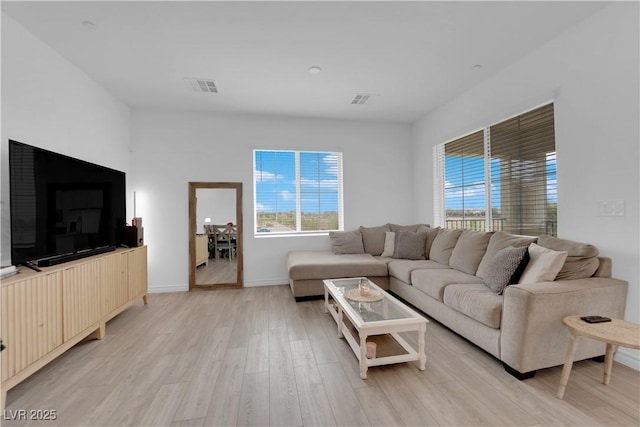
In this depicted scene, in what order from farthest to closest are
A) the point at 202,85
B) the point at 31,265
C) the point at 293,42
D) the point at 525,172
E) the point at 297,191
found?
the point at 297,191
the point at 202,85
the point at 525,172
the point at 293,42
the point at 31,265

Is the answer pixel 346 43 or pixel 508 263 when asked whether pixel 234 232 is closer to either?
pixel 346 43

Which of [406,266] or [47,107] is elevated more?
[47,107]

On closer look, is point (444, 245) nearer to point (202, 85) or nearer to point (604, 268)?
point (604, 268)

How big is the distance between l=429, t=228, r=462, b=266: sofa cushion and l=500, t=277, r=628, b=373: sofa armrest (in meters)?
1.46

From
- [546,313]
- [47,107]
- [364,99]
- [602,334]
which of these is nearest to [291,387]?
[546,313]

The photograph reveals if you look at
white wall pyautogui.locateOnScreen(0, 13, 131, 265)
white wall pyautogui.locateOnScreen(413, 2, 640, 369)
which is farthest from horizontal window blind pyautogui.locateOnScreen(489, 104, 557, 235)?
white wall pyautogui.locateOnScreen(0, 13, 131, 265)

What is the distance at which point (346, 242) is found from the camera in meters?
4.30

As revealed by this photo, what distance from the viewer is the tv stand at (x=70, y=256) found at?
7.13ft

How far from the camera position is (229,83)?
3352 millimetres

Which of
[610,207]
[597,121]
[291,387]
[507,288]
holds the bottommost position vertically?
[291,387]

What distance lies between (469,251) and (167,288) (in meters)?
4.22

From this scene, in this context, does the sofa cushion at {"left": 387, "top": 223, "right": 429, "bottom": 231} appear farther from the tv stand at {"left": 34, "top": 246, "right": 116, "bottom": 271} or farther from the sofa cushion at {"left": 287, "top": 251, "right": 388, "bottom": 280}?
the tv stand at {"left": 34, "top": 246, "right": 116, "bottom": 271}

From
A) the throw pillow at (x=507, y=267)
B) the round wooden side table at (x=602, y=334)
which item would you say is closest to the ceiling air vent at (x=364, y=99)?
the throw pillow at (x=507, y=267)

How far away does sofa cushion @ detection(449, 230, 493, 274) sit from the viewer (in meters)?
2.96
